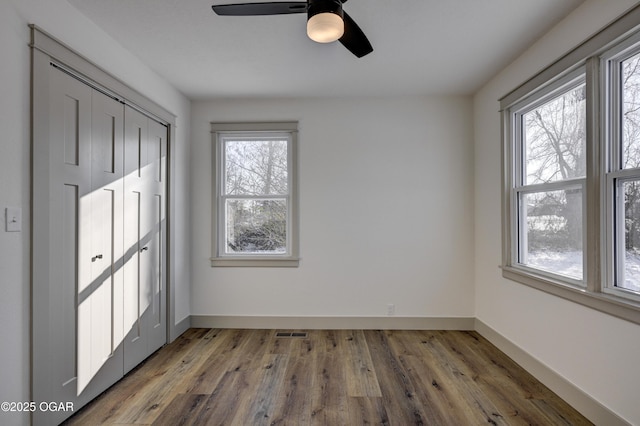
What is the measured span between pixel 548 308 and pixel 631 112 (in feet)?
4.73

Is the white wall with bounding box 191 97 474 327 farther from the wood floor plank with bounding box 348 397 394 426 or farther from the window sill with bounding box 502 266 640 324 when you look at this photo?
the wood floor plank with bounding box 348 397 394 426

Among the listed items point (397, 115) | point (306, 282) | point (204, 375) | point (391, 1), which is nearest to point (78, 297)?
point (204, 375)

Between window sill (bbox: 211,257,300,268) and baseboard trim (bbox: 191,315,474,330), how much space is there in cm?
59

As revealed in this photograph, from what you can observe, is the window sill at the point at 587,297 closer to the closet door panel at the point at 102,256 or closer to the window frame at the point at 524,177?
the window frame at the point at 524,177

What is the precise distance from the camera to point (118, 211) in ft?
8.58

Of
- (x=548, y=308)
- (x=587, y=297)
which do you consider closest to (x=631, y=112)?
(x=587, y=297)

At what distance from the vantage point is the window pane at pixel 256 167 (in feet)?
12.9

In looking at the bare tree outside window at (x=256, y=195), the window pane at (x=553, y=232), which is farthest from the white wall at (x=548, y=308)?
the bare tree outside window at (x=256, y=195)

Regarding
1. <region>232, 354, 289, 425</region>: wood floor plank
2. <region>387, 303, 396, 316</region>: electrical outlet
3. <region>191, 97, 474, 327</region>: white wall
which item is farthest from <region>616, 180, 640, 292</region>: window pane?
<region>232, 354, 289, 425</region>: wood floor plank

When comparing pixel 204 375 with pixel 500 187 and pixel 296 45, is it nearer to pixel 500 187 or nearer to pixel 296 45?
pixel 296 45

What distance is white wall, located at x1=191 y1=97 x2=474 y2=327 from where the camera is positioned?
3.83 metres

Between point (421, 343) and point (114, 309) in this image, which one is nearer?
point (114, 309)

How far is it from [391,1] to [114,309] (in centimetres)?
295

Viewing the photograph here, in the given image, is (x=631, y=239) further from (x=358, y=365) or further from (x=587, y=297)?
(x=358, y=365)
